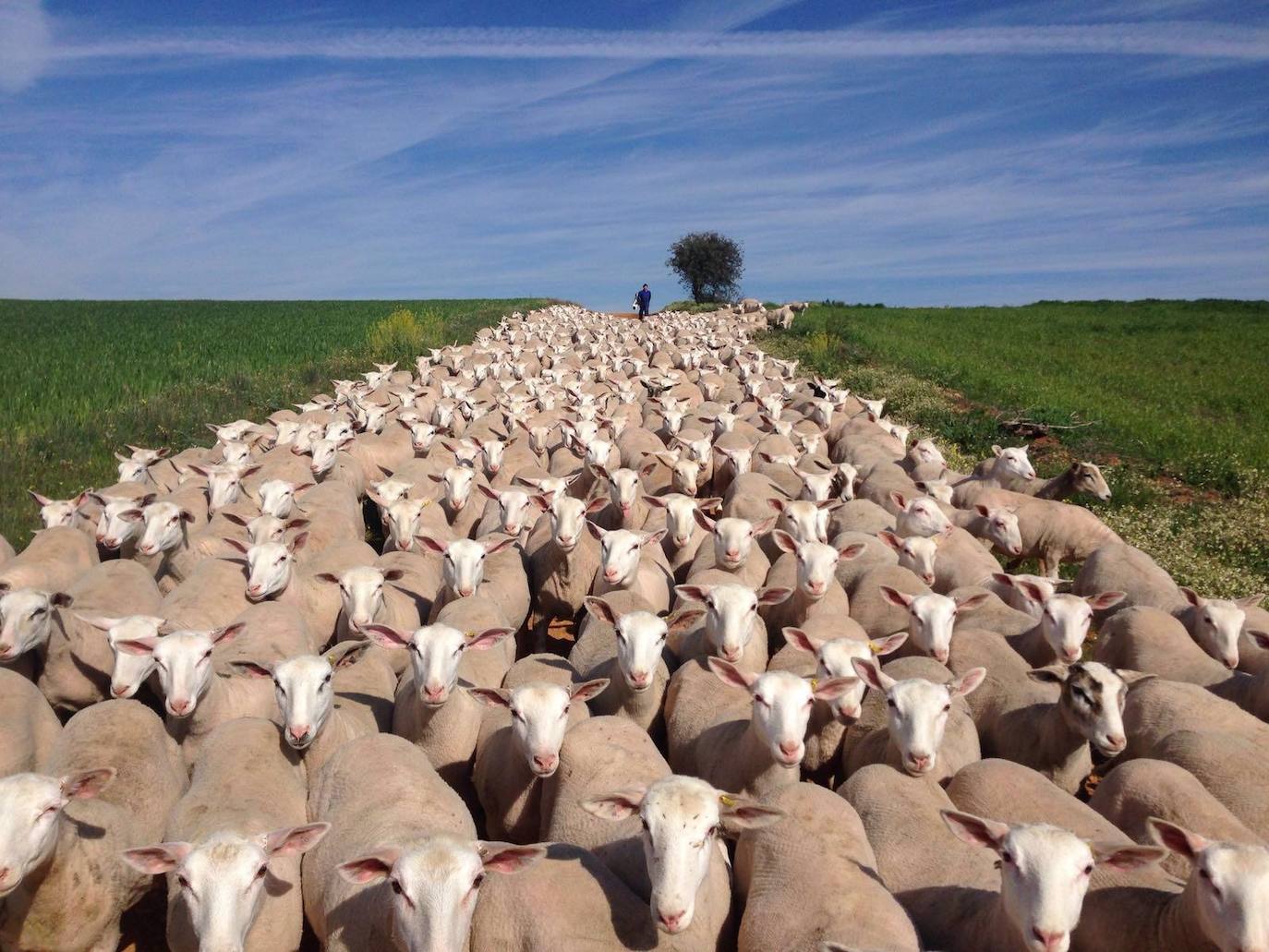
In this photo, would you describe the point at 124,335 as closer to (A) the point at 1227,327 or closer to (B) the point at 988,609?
(B) the point at 988,609

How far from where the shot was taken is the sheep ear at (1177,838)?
3646mm

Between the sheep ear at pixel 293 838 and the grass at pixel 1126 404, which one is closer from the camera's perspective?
the sheep ear at pixel 293 838

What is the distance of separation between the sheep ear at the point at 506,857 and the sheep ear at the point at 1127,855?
231cm

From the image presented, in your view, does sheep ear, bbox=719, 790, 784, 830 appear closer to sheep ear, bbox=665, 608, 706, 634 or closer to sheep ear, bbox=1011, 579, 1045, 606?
sheep ear, bbox=665, 608, 706, 634

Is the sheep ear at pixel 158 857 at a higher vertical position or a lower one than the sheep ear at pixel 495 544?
lower

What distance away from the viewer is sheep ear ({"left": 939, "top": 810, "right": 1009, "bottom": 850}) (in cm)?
376

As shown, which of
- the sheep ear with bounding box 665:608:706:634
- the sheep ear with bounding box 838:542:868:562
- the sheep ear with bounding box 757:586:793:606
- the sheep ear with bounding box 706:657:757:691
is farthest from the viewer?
the sheep ear with bounding box 838:542:868:562

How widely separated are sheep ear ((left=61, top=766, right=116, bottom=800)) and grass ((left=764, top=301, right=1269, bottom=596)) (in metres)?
9.87

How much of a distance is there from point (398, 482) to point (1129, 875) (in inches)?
303

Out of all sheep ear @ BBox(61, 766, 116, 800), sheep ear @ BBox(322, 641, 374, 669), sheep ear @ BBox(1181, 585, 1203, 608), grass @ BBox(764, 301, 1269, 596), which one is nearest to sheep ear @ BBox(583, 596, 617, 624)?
sheep ear @ BBox(322, 641, 374, 669)

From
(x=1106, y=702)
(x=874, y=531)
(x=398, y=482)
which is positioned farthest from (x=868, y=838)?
(x=398, y=482)

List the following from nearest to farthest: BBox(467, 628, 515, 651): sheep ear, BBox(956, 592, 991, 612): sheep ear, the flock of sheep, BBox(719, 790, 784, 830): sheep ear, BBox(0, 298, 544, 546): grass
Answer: the flock of sheep, BBox(719, 790, 784, 830): sheep ear, BBox(467, 628, 515, 651): sheep ear, BBox(956, 592, 991, 612): sheep ear, BBox(0, 298, 544, 546): grass

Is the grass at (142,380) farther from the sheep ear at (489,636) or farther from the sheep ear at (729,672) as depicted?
the sheep ear at (729,672)

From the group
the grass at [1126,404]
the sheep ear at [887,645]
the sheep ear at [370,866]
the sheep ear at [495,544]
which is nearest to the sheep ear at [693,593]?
the sheep ear at [887,645]
